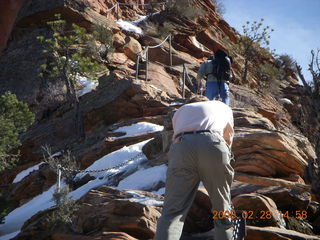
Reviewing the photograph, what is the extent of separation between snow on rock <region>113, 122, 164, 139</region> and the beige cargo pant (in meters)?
7.97

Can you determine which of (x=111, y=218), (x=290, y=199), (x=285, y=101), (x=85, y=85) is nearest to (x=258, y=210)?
(x=290, y=199)

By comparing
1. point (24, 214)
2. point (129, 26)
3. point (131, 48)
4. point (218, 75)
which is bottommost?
Answer: point (24, 214)

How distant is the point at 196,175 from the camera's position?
3.98m

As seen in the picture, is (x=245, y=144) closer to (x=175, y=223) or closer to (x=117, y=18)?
(x=175, y=223)

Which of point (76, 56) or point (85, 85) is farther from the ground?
point (76, 56)

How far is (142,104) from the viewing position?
14703mm

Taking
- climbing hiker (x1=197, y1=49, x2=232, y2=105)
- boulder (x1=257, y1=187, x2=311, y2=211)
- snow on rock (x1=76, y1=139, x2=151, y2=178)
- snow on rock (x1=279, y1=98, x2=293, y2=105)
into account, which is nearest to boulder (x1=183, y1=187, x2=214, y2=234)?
boulder (x1=257, y1=187, x2=311, y2=211)

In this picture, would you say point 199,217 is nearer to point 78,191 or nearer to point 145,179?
point 145,179

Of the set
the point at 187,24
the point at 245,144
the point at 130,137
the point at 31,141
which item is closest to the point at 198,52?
the point at 187,24

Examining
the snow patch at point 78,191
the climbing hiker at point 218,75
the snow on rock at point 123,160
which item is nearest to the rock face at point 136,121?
the snow on rock at point 123,160

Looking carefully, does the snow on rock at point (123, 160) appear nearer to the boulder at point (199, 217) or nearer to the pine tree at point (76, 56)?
the boulder at point (199, 217)

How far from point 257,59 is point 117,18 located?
33.3ft

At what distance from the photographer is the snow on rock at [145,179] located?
7912mm

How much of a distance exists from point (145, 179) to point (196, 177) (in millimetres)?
4263
